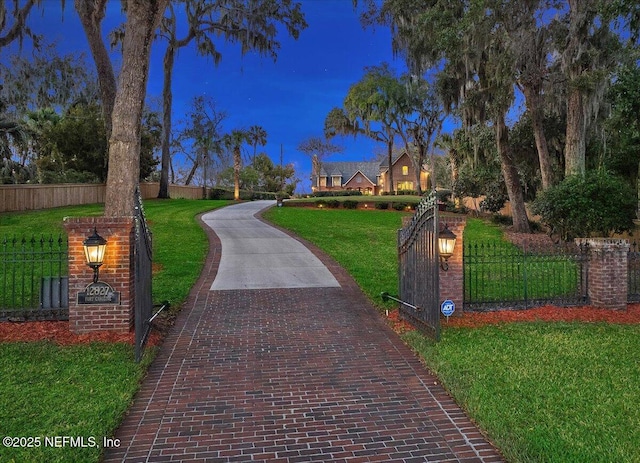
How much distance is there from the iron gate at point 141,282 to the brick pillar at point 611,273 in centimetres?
672

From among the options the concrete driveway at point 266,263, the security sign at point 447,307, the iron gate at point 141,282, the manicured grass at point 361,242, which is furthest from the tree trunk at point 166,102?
the security sign at point 447,307

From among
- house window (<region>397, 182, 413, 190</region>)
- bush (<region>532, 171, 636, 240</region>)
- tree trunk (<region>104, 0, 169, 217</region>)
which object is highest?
house window (<region>397, 182, 413, 190</region>)

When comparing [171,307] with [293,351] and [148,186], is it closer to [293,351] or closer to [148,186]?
[293,351]

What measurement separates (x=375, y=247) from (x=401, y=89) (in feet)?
72.5

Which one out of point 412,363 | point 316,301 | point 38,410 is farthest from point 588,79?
point 38,410

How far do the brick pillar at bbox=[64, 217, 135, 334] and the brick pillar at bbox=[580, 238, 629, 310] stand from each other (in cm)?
697

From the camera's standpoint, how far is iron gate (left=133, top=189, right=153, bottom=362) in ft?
16.2

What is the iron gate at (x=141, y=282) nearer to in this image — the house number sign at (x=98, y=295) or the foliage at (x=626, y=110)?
the house number sign at (x=98, y=295)

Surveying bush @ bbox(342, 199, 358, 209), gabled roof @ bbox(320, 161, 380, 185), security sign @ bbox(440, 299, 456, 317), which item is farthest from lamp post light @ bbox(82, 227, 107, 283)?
gabled roof @ bbox(320, 161, 380, 185)

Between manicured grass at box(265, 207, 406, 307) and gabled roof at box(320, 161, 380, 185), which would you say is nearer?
manicured grass at box(265, 207, 406, 307)

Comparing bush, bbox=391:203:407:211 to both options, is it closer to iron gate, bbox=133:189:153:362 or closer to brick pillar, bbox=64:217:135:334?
iron gate, bbox=133:189:153:362

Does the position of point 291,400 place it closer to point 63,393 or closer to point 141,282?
point 63,393


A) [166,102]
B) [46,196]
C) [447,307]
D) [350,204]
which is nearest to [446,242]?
[447,307]

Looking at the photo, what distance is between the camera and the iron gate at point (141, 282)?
195 inches
